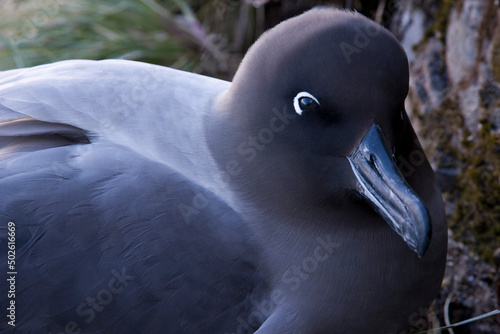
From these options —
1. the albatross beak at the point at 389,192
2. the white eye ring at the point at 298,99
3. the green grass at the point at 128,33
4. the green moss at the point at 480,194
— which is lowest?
the green grass at the point at 128,33

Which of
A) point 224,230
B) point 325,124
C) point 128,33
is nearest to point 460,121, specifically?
point 325,124

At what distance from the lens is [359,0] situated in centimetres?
560

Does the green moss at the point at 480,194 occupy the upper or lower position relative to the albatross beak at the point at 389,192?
lower

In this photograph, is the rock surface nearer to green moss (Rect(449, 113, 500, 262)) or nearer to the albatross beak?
green moss (Rect(449, 113, 500, 262))

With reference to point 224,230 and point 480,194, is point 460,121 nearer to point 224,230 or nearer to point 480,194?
point 480,194

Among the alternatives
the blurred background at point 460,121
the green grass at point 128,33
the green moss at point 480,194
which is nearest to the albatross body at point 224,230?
the blurred background at point 460,121

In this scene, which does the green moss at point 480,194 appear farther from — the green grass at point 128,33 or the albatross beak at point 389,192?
the green grass at point 128,33

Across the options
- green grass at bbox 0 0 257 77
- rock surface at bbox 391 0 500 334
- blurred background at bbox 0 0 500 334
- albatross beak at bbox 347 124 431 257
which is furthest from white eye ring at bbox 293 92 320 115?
green grass at bbox 0 0 257 77

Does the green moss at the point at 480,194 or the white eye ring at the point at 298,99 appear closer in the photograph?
the white eye ring at the point at 298,99

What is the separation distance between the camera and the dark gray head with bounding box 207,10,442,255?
2588 millimetres

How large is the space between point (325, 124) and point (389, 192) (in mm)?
348

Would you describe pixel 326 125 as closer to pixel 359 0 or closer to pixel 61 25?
pixel 359 0

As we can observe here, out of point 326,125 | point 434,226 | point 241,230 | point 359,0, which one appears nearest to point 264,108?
point 326,125

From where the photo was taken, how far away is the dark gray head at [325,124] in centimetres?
259
